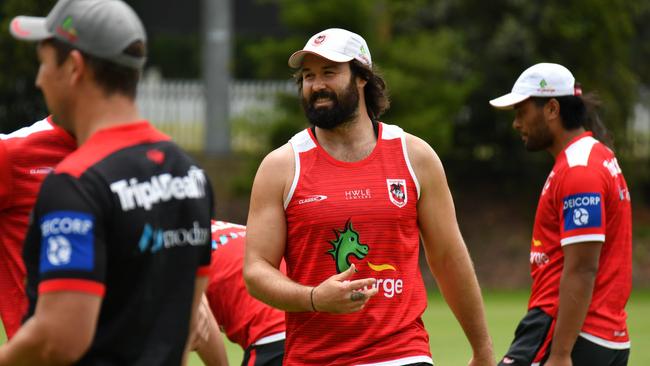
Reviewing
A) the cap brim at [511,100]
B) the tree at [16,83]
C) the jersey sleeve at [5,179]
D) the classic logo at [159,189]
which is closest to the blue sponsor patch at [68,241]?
the classic logo at [159,189]

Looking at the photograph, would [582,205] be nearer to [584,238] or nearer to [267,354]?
[584,238]

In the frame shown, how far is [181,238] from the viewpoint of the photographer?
11.9 feet

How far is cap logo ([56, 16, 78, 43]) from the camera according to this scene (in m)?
3.52

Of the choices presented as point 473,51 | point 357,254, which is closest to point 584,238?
point 357,254

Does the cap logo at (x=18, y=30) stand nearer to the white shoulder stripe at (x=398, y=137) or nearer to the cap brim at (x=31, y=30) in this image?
the cap brim at (x=31, y=30)

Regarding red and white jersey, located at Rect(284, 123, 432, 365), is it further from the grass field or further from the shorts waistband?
the grass field

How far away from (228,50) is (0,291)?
19.6 m

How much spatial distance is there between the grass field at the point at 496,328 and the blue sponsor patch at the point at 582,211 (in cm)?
596

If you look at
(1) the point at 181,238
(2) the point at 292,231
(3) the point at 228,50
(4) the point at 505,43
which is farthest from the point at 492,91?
(1) the point at 181,238

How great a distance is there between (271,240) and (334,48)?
0.94m

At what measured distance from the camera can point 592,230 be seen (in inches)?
234

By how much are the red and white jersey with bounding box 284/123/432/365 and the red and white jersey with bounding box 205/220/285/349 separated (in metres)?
0.92

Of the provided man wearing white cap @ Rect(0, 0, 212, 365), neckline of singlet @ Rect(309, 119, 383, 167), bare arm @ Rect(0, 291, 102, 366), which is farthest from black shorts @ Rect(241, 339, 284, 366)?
bare arm @ Rect(0, 291, 102, 366)

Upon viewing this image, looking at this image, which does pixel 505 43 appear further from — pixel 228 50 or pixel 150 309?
pixel 150 309
